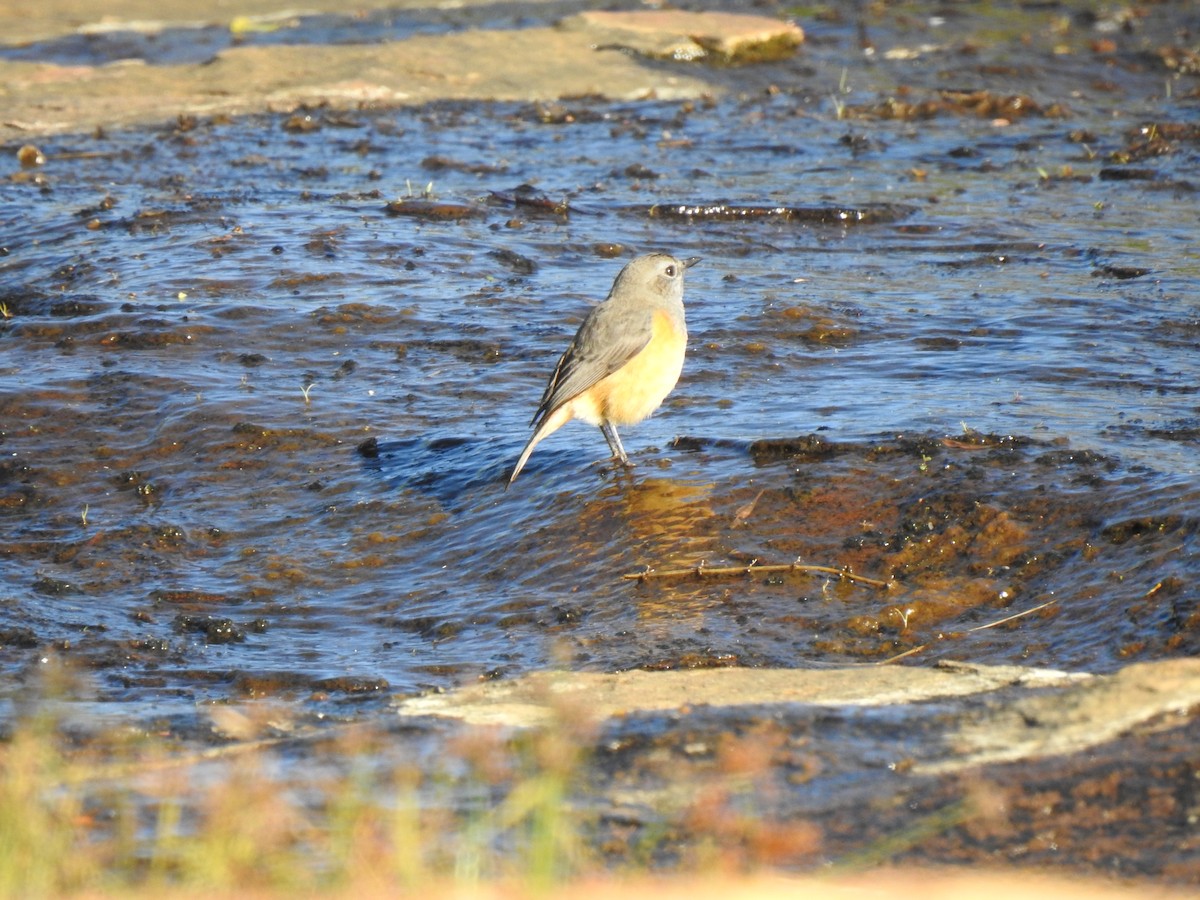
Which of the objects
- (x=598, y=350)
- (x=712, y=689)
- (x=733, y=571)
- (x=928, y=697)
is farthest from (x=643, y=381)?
(x=928, y=697)

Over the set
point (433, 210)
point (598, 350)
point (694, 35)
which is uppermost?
point (694, 35)

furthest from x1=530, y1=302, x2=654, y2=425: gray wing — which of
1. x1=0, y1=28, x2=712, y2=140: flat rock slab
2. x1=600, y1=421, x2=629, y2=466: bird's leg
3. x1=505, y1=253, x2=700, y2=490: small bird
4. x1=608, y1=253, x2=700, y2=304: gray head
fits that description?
x1=0, y1=28, x2=712, y2=140: flat rock slab

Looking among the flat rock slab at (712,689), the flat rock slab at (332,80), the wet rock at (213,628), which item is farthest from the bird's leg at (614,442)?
the flat rock slab at (332,80)

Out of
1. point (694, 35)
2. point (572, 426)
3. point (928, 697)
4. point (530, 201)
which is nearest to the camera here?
point (928, 697)

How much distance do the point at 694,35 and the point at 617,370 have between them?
12044 millimetres

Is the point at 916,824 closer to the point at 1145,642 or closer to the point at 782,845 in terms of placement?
the point at 782,845

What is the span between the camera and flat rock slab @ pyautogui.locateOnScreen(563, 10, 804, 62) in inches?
723

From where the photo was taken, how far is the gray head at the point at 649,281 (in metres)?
7.80

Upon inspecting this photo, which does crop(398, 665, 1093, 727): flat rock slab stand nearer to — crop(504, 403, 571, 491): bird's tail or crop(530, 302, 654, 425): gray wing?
crop(504, 403, 571, 491): bird's tail

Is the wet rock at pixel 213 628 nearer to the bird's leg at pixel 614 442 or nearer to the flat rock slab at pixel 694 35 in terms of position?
the bird's leg at pixel 614 442

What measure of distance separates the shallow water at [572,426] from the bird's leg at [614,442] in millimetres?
106

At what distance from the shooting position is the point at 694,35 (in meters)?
18.5

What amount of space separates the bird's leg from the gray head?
673mm

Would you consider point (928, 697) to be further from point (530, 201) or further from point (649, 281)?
point (530, 201)
